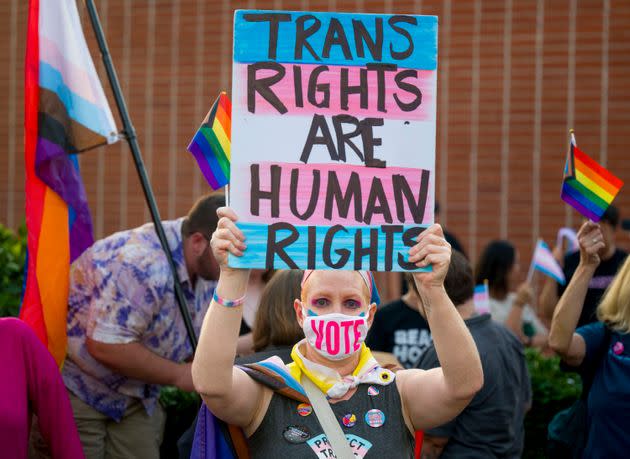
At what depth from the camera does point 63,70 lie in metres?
4.20

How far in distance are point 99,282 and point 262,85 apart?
194 centimetres

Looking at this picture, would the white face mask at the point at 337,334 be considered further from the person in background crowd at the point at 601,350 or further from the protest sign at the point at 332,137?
the person in background crowd at the point at 601,350

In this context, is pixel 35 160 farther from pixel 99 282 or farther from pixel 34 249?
pixel 99 282

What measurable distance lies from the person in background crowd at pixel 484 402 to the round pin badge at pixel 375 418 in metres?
1.26

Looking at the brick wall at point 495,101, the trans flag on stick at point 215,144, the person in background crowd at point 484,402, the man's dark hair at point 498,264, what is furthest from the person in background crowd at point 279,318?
the brick wall at point 495,101

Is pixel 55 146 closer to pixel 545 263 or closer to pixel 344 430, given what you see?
pixel 344 430

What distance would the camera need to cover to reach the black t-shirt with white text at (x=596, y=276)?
249 inches

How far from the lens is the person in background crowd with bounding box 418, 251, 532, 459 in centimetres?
414

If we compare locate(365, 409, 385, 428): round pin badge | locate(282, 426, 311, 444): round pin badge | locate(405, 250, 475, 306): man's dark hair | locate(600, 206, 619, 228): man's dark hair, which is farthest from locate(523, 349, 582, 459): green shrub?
locate(282, 426, 311, 444): round pin badge

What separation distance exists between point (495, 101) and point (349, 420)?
20.9 feet

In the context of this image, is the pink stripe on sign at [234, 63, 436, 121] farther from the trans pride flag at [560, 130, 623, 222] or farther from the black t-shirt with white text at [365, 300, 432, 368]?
the black t-shirt with white text at [365, 300, 432, 368]

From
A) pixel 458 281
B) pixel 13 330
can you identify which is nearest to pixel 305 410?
pixel 13 330

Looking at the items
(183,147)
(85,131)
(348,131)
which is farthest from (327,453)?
(183,147)

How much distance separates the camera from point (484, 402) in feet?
13.6
